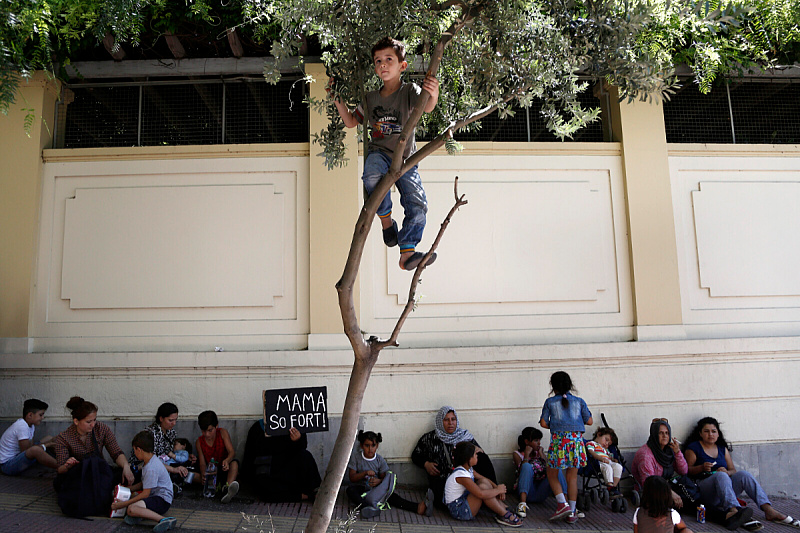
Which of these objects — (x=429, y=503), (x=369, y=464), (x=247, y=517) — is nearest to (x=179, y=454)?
(x=247, y=517)

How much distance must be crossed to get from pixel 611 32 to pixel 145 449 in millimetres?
5011

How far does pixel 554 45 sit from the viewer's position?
11.1 ft

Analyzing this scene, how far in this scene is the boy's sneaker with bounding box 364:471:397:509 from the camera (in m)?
6.17

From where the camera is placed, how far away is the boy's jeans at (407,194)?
142 inches

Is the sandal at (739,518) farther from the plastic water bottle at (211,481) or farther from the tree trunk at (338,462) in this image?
the plastic water bottle at (211,481)

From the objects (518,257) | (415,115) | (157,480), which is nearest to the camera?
(415,115)

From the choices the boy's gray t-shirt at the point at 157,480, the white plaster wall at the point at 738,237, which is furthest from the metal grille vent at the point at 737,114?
the boy's gray t-shirt at the point at 157,480

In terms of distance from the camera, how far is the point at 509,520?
6062 mm

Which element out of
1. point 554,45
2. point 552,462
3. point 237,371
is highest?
point 554,45

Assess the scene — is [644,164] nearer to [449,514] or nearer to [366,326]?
[366,326]

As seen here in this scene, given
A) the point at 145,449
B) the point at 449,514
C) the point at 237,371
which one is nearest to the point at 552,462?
the point at 449,514

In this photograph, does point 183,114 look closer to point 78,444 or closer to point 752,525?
point 78,444

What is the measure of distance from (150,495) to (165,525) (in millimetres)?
361

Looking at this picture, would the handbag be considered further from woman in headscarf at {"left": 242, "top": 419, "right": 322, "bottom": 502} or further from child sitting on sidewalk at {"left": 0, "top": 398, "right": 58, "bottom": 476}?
child sitting on sidewalk at {"left": 0, "top": 398, "right": 58, "bottom": 476}
